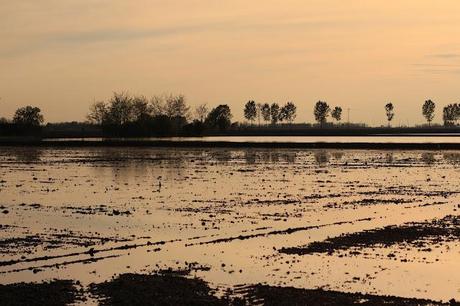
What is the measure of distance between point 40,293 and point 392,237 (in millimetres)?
9479

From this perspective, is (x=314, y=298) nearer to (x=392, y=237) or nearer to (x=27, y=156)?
(x=392, y=237)

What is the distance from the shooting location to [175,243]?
19.2 m

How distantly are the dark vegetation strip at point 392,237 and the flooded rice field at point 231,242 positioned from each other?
4cm

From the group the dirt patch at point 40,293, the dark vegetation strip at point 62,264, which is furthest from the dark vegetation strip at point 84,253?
the dirt patch at point 40,293

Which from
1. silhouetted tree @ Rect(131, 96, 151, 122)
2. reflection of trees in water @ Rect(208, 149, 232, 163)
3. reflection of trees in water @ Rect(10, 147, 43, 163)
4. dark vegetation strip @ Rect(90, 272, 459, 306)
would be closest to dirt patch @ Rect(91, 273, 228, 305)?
dark vegetation strip @ Rect(90, 272, 459, 306)

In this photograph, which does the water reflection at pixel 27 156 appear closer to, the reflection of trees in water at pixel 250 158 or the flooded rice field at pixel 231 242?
the reflection of trees in water at pixel 250 158

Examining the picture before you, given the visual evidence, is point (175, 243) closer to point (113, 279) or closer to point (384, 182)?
point (113, 279)

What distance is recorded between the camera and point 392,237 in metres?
20.0

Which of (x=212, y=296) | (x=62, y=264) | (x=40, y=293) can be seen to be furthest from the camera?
(x=62, y=264)

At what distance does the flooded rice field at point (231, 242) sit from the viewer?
45.6 ft

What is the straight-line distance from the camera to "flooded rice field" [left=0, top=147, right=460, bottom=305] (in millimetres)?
13914

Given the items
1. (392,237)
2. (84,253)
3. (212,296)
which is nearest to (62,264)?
(84,253)

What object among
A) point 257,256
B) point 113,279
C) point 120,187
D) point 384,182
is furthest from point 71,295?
point 384,182

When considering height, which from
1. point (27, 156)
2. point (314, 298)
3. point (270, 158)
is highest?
point (27, 156)
